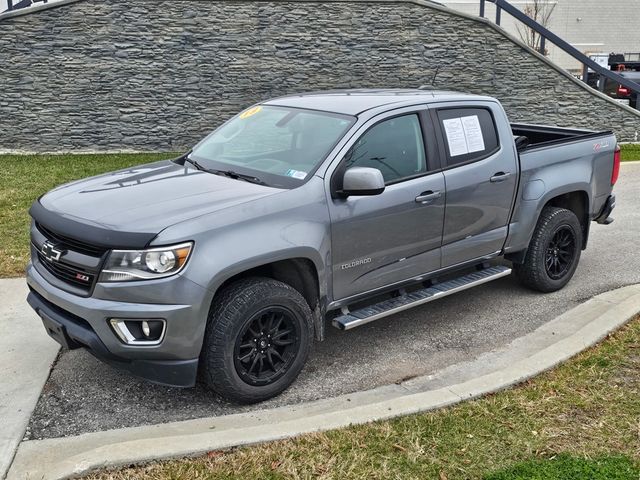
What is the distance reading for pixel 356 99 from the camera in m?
4.67

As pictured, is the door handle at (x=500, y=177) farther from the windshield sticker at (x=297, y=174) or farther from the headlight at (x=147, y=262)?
the headlight at (x=147, y=262)

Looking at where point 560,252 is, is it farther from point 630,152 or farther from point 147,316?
point 630,152

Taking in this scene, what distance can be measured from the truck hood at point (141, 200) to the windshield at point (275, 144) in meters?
0.20

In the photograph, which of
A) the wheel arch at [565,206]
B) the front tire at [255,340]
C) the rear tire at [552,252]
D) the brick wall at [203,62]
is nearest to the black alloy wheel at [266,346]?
the front tire at [255,340]

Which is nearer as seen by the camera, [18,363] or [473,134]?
[18,363]

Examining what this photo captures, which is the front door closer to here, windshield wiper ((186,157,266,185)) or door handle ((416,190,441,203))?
door handle ((416,190,441,203))

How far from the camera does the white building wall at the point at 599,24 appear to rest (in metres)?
33.3

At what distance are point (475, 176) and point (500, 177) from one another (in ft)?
0.96

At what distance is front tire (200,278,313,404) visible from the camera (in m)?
3.52

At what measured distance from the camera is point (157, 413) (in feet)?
12.3

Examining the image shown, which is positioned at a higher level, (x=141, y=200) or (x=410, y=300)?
(x=141, y=200)

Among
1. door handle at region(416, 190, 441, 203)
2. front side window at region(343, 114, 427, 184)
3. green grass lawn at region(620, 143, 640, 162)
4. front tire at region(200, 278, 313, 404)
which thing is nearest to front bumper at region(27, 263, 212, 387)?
front tire at region(200, 278, 313, 404)

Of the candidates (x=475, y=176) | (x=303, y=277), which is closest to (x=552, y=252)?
(x=475, y=176)

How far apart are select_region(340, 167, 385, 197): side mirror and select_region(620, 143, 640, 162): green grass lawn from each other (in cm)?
981
